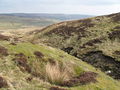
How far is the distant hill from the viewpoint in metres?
32.0

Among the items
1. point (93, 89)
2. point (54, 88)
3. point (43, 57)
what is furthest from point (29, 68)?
point (93, 89)

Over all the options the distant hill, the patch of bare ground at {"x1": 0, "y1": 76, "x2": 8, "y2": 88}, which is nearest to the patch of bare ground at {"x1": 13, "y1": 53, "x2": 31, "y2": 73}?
the patch of bare ground at {"x1": 0, "y1": 76, "x2": 8, "y2": 88}

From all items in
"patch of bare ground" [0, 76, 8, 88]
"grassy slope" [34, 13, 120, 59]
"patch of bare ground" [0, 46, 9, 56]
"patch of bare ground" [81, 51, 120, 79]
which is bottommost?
"patch of bare ground" [81, 51, 120, 79]

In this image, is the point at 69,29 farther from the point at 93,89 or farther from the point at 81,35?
the point at 93,89

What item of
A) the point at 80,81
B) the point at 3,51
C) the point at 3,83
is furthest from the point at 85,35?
the point at 3,83

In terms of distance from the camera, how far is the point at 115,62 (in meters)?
31.3

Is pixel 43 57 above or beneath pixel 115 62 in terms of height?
above

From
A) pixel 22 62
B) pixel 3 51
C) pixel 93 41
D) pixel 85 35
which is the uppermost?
pixel 3 51

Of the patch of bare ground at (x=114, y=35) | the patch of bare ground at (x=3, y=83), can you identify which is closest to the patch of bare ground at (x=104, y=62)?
the patch of bare ground at (x=114, y=35)

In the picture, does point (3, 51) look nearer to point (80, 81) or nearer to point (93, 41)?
point (80, 81)

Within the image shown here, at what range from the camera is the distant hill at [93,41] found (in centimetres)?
3195

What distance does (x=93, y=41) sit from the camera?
39969 millimetres

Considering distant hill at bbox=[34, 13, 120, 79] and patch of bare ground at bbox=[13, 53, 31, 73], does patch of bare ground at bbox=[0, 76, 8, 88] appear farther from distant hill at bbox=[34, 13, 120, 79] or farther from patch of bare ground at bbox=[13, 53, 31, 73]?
distant hill at bbox=[34, 13, 120, 79]

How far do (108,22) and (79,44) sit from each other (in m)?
13.9
